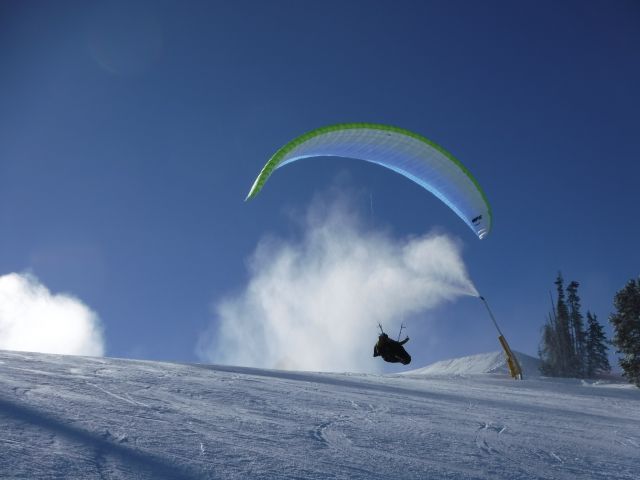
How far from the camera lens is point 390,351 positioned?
1535cm

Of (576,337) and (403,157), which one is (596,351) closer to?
(576,337)

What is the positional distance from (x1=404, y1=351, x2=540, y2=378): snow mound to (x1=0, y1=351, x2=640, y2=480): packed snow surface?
49.0m

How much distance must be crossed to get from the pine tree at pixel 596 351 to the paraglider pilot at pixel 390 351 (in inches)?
1733

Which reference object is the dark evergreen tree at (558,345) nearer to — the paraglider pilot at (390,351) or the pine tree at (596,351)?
the pine tree at (596,351)

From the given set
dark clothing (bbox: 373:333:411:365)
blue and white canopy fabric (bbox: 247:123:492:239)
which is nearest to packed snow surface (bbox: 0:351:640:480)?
dark clothing (bbox: 373:333:411:365)

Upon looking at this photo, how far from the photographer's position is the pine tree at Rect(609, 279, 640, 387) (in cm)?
2736

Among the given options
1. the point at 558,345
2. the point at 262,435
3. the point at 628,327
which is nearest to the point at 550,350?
the point at 558,345

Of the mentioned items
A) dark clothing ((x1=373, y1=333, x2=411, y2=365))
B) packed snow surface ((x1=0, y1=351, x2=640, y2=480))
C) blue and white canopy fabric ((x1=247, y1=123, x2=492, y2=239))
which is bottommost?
packed snow surface ((x1=0, y1=351, x2=640, y2=480))

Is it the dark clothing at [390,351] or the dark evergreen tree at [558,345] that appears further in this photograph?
the dark evergreen tree at [558,345]

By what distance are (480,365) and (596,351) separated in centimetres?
1405

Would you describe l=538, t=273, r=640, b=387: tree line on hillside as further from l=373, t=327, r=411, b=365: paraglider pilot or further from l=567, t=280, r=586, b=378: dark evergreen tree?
l=373, t=327, r=411, b=365: paraglider pilot

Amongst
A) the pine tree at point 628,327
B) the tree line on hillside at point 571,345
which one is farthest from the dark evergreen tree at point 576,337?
the pine tree at point 628,327

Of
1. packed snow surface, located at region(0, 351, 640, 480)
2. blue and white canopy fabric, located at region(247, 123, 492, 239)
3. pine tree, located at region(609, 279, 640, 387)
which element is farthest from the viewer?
pine tree, located at region(609, 279, 640, 387)

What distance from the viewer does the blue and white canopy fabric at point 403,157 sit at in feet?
51.0
